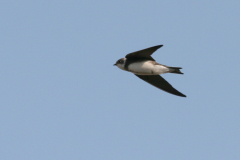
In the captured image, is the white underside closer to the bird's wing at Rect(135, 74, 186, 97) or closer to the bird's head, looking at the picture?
the bird's head

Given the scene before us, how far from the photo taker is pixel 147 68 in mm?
17500

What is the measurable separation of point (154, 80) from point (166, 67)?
1.74m

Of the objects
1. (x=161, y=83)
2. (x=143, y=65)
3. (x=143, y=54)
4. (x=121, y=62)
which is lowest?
(x=161, y=83)

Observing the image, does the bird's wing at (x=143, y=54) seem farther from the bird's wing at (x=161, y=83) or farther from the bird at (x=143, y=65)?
the bird's wing at (x=161, y=83)

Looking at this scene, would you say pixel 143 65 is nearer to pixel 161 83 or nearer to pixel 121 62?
pixel 121 62

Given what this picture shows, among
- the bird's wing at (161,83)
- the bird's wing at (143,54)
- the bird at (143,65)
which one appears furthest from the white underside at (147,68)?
the bird's wing at (161,83)

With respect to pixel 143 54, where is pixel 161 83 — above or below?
below

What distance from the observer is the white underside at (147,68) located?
1739cm

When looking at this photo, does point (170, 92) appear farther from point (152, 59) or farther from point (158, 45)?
point (158, 45)

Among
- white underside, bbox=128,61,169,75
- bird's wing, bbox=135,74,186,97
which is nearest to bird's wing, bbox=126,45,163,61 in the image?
white underside, bbox=128,61,169,75

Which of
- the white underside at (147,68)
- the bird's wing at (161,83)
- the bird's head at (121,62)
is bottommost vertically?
the bird's wing at (161,83)

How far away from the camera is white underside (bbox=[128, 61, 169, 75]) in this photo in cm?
1739

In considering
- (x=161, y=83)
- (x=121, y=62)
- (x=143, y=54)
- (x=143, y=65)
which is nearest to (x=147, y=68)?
(x=143, y=65)

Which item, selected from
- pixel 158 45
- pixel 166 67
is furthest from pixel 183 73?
pixel 158 45
